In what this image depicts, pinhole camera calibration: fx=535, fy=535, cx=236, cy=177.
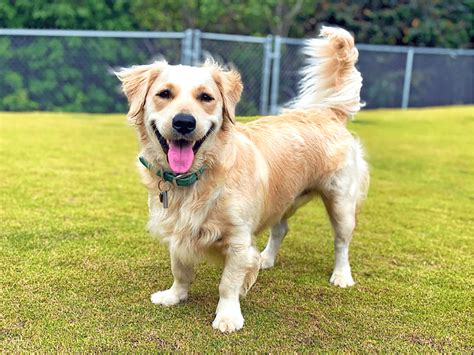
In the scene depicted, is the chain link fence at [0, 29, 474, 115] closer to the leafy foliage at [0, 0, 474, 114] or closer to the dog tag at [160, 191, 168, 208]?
the leafy foliage at [0, 0, 474, 114]

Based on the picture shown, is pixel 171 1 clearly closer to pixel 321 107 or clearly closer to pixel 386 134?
pixel 386 134

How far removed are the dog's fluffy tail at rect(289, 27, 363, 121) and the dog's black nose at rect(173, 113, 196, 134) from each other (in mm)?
1613

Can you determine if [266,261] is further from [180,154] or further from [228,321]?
[180,154]

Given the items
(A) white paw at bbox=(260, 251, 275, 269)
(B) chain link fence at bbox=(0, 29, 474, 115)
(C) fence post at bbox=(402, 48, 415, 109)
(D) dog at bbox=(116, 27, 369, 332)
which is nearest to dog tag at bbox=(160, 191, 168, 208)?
(D) dog at bbox=(116, 27, 369, 332)

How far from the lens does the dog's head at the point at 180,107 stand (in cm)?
281

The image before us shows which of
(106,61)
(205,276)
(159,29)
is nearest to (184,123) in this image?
(205,276)

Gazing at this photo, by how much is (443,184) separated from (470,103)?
478 inches

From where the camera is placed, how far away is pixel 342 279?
376 cm

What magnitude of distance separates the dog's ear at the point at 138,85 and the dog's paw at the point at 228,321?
1.20 m

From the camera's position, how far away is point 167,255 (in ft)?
13.4

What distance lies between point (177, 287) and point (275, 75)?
31.7ft

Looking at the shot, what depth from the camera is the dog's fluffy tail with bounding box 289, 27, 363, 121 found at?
414 cm

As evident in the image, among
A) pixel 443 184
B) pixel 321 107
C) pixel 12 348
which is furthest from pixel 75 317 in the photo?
pixel 443 184

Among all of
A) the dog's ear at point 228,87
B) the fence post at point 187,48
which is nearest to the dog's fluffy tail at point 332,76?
the dog's ear at point 228,87
